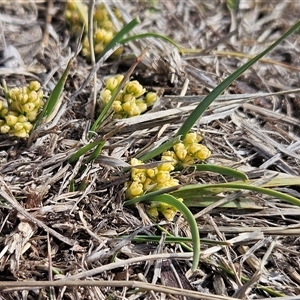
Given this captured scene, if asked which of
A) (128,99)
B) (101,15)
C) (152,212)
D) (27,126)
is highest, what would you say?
(101,15)

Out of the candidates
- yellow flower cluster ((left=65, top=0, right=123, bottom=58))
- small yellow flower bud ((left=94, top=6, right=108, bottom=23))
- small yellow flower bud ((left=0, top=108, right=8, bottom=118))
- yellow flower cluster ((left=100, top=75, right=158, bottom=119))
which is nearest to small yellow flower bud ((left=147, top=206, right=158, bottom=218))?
yellow flower cluster ((left=100, top=75, right=158, bottom=119))

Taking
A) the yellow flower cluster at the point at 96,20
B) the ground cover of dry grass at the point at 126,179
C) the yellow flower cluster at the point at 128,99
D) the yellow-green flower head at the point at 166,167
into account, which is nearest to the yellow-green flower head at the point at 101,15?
the yellow flower cluster at the point at 96,20

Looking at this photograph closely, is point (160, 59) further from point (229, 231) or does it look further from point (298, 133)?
point (229, 231)

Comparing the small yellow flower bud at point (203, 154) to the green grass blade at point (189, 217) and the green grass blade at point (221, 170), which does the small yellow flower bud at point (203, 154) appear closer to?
the green grass blade at point (221, 170)

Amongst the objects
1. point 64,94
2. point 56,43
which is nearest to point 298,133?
point 64,94

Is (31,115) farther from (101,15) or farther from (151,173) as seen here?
(101,15)

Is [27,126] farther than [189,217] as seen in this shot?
Yes

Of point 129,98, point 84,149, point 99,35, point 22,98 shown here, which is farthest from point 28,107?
point 99,35
